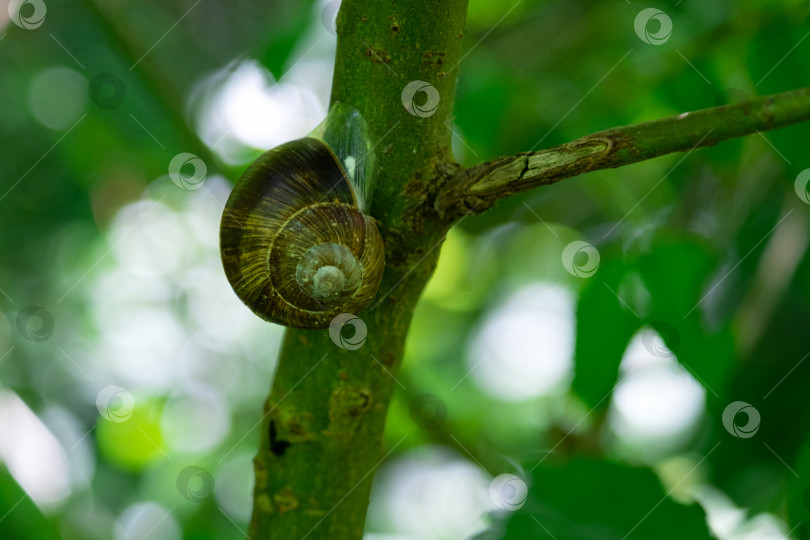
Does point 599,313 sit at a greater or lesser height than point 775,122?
greater

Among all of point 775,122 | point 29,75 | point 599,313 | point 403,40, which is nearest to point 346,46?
point 403,40

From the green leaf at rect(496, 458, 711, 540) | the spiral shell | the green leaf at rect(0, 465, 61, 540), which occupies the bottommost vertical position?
the green leaf at rect(0, 465, 61, 540)

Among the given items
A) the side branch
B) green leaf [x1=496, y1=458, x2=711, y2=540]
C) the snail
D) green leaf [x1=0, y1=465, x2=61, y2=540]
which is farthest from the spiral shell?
green leaf [x1=0, y1=465, x2=61, y2=540]

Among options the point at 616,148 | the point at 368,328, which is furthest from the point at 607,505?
the point at 616,148

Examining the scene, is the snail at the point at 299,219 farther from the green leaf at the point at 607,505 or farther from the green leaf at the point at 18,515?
the green leaf at the point at 18,515

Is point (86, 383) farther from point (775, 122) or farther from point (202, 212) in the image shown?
point (775, 122)

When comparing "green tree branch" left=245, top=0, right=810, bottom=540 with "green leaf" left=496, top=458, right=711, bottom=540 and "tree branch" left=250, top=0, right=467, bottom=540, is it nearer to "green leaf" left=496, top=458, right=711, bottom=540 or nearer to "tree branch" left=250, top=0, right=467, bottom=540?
"tree branch" left=250, top=0, right=467, bottom=540
